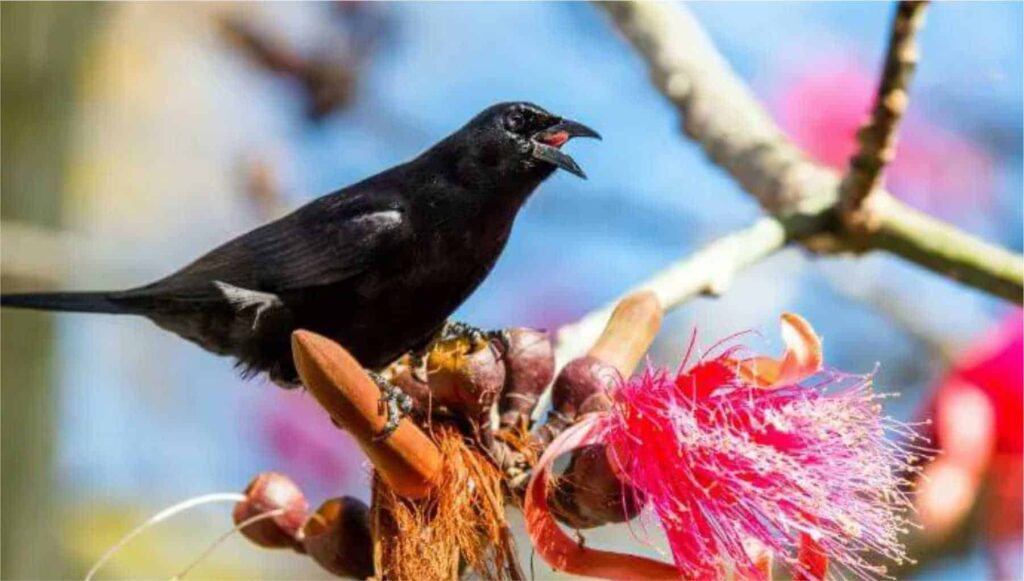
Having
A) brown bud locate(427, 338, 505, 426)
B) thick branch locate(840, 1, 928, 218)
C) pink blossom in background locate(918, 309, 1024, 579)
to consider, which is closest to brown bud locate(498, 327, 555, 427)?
brown bud locate(427, 338, 505, 426)

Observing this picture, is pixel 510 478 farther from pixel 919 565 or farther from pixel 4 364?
pixel 4 364

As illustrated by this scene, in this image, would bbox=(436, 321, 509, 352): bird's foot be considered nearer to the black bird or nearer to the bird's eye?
the black bird

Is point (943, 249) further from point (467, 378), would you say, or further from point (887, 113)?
point (467, 378)

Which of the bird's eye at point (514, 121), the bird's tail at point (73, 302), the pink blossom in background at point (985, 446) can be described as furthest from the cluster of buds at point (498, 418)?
the pink blossom in background at point (985, 446)

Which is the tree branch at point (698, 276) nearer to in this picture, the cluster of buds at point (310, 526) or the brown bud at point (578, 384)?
the brown bud at point (578, 384)

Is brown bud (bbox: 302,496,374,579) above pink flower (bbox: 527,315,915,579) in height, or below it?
above
